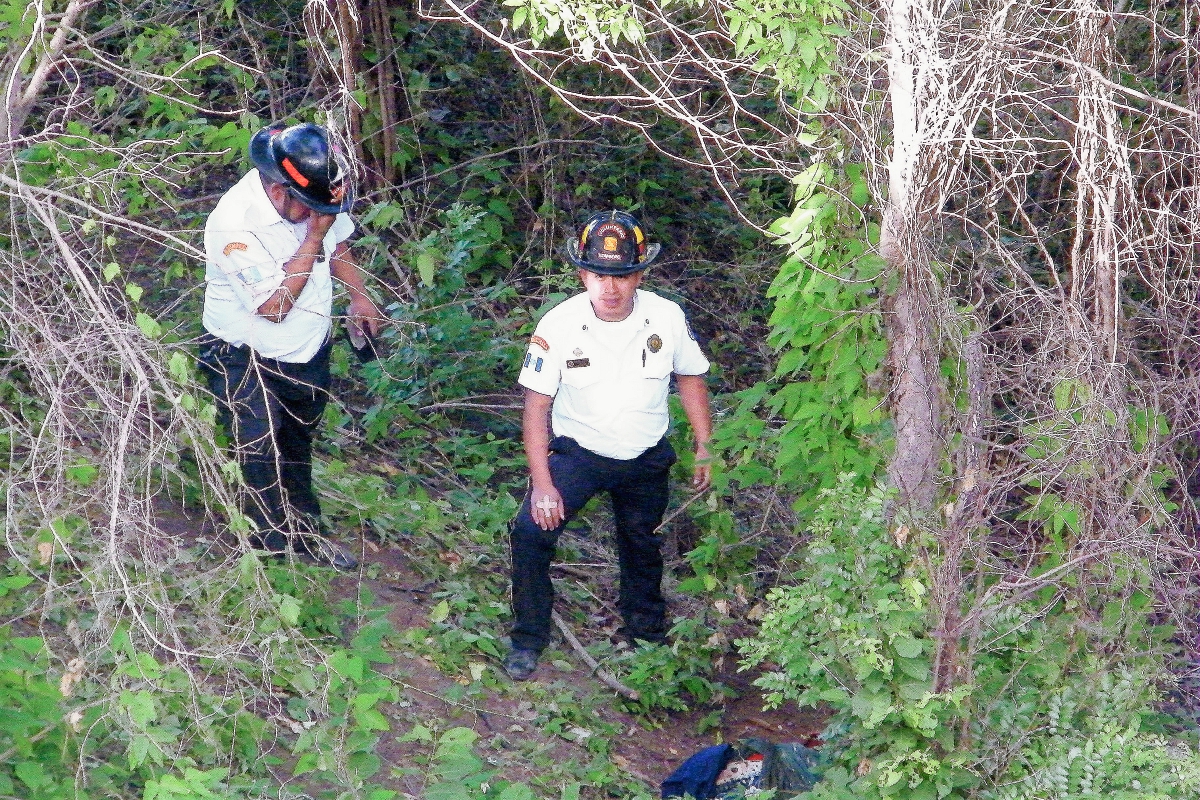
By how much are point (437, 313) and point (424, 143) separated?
6.20 feet

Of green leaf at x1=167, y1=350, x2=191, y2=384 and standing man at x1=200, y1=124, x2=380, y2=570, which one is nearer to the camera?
green leaf at x1=167, y1=350, x2=191, y2=384

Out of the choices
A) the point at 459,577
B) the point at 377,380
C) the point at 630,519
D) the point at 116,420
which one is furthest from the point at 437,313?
the point at 116,420

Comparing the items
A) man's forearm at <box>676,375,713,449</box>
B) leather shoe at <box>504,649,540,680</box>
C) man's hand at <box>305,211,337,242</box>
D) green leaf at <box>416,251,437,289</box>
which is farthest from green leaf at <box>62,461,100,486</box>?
green leaf at <box>416,251,437,289</box>

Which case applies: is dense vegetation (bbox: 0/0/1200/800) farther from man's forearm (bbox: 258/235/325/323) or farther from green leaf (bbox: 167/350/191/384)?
man's forearm (bbox: 258/235/325/323)

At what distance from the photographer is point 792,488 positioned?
6.43m

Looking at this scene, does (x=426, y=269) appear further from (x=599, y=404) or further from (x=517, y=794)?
(x=517, y=794)

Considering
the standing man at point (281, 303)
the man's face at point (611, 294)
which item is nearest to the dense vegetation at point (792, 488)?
the standing man at point (281, 303)

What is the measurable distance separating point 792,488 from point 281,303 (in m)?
2.60

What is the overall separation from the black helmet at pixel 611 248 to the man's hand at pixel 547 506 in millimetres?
994

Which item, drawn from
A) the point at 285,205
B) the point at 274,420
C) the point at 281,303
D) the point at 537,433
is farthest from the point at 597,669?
the point at 285,205

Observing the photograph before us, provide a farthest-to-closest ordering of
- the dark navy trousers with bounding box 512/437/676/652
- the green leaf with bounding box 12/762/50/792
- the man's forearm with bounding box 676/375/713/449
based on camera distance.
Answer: the man's forearm with bounding box 676/375/713/449 → the dark navy trousers with bounding box 512/437/676/652 → the green leaf with bounding box 12/762/50/792

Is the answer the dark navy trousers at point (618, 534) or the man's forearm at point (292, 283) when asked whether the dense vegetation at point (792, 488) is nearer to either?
the dark navy trousers at point (618, 534)

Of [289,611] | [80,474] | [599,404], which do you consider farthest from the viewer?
[599,404]

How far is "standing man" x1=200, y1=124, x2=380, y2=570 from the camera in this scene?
17.9 ft
